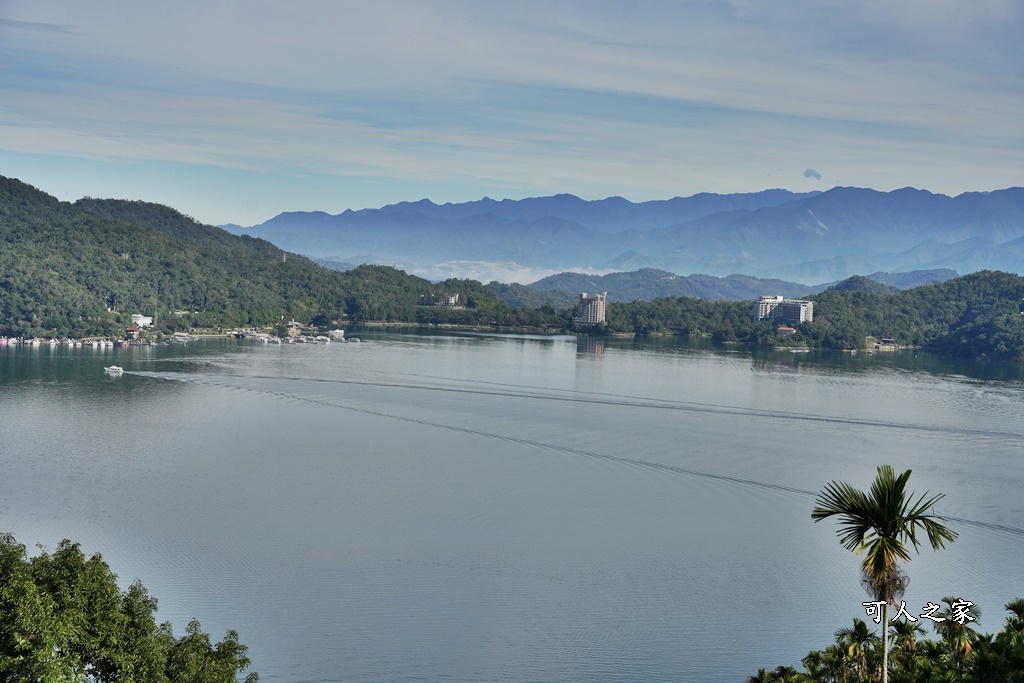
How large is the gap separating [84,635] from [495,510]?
7.02 metres

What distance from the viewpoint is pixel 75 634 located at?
594 cm

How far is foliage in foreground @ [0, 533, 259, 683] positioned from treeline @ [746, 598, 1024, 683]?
3538 millimetres

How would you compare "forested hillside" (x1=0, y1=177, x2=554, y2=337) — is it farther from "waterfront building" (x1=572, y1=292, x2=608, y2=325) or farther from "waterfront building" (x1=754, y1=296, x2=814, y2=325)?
"waterfront building" (x1=754, y1=296, x2=814, y2=325)

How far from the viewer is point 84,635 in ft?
19.9

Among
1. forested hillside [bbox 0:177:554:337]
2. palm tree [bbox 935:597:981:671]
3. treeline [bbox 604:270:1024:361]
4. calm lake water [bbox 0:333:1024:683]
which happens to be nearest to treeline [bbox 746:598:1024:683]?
palm tree [bbox 935:597:981:671]

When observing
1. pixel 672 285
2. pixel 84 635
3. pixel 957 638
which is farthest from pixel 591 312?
pixel 84 635

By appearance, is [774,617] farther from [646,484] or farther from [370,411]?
[370,411]

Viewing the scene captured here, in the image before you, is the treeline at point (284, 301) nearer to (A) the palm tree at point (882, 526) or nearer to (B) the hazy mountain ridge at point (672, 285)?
(B) the hazy mountain ridge at point (672, 285)

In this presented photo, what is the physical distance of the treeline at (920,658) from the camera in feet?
19.4

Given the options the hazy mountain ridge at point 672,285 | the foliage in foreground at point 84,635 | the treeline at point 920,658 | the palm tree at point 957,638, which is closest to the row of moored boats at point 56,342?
the foliage in foreground at point 84,635

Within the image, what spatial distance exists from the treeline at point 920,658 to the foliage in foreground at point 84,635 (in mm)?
3538

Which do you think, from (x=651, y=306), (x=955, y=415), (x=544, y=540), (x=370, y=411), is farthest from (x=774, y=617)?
(x=651, y=306)

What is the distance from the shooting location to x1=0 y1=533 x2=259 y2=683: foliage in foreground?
578 cm

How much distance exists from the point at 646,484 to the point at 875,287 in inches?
2464
